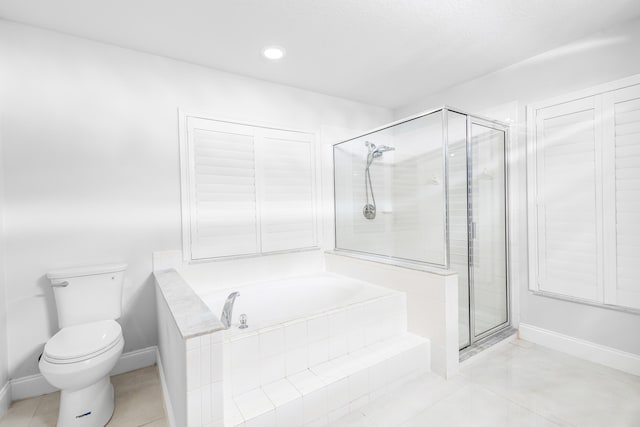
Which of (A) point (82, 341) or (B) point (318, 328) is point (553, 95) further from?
(A) point (82, 341)

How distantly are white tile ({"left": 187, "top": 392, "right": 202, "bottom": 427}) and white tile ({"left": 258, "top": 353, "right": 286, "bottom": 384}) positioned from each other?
41 cm

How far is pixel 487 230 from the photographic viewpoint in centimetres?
254

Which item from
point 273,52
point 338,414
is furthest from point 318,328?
point 273,52

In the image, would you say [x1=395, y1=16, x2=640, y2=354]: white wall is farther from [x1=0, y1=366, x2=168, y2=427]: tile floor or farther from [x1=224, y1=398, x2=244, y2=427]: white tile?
[x1=0, y1=366, x2=168, y2=427]: tile floor

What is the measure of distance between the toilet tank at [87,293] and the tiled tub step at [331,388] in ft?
3.89

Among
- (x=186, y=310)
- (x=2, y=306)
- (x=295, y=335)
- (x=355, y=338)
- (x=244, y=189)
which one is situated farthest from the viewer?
(x=244, y=189)

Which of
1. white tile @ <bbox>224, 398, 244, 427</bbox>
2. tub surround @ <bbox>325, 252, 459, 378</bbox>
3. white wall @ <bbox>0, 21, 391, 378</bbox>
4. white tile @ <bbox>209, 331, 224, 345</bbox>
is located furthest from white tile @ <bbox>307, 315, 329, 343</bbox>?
white wall @ <bbox>0, 21, 391, 378</bbox>

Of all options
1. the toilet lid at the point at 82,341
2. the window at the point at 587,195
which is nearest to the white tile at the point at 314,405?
the toilet lid at the point at 82,341

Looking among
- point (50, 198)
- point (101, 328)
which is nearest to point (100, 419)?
point (101, 328)

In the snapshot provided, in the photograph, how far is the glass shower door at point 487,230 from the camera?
239 cm

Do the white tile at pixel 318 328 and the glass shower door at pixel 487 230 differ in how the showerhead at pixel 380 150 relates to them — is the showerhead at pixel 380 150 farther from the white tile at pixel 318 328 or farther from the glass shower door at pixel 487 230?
the white tile at pixel 318 328

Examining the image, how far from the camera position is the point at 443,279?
2.04 m

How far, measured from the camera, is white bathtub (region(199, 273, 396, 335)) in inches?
95.0

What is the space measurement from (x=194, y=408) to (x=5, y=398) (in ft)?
5.06
